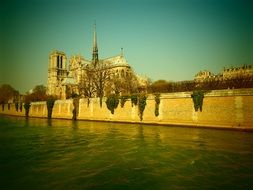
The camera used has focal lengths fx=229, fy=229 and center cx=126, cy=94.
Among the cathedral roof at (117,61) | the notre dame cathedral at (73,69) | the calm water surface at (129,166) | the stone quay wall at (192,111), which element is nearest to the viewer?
the calm water surface at (129,166)

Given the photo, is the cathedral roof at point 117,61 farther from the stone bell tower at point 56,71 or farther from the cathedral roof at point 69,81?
the stone bell tower at point 56,71

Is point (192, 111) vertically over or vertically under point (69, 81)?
under

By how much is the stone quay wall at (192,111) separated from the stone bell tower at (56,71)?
5618 centimetres

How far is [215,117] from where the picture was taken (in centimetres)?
2148

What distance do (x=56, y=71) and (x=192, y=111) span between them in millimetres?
75099

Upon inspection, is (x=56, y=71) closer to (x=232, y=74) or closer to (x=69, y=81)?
(x=69, y=81)

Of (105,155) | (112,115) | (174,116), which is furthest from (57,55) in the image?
(105,155)

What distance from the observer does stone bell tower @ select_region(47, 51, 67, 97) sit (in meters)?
87.4

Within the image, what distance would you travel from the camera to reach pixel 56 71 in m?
89.4

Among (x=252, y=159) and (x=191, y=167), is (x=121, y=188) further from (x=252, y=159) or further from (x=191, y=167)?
(x=252, y=159)

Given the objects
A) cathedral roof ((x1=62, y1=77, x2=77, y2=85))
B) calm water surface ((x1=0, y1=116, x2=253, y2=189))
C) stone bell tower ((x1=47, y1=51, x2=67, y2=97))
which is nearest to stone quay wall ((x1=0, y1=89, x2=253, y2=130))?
calm water surface ((x1=0, y1=116, x2=253, y2=189))

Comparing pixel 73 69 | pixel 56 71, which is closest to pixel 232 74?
pixel 73 69

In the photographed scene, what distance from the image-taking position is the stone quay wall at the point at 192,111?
19812 millimetres

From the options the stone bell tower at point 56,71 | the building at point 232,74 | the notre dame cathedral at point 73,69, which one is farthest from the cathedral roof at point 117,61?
the building at point 232,74
